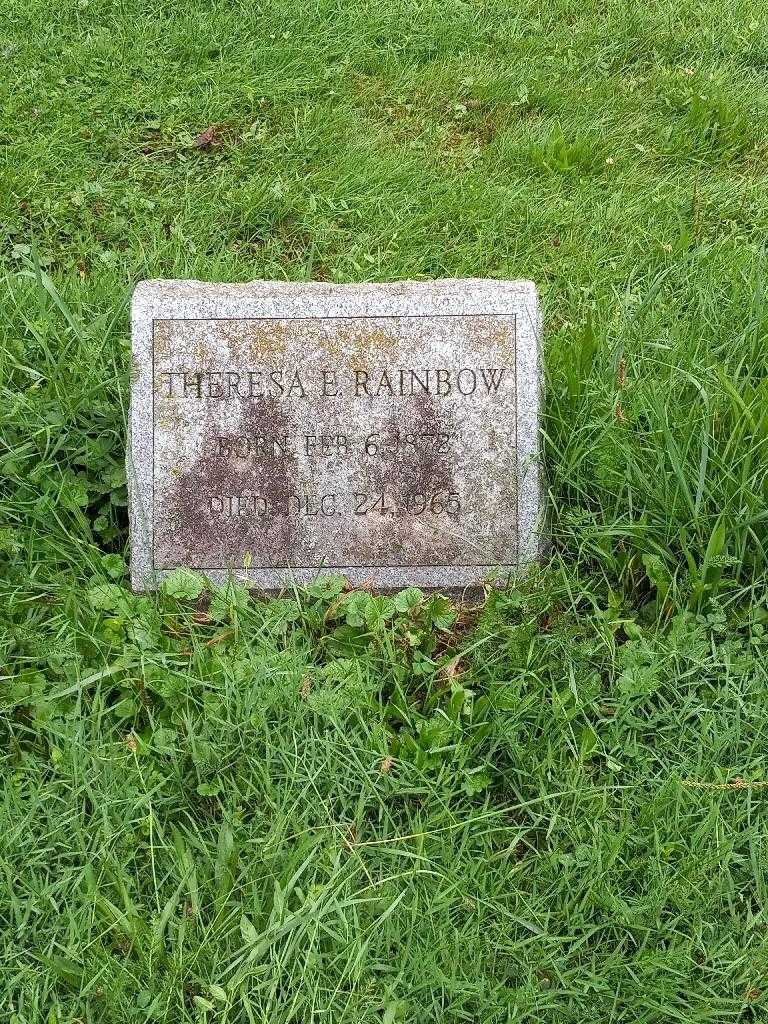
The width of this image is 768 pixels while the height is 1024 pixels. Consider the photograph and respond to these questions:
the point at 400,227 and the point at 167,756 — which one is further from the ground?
the point at 400,227

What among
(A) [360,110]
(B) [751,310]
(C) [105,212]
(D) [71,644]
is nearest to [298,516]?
(D) [71,644]

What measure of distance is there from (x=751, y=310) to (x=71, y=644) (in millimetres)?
2239

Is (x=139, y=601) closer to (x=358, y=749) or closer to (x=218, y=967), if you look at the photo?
(x=358, y=749)

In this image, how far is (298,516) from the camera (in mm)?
2672

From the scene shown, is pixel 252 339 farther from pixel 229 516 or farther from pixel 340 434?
pixel 229 516

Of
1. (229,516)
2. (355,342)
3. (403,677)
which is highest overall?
(355,342)

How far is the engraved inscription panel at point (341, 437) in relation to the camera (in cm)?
267

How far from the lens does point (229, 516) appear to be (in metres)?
2.67

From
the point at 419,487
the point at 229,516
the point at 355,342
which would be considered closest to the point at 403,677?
the point at 419,487

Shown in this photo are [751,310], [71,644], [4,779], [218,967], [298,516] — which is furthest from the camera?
[751,310]

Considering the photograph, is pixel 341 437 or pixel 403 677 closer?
pixel 403 677

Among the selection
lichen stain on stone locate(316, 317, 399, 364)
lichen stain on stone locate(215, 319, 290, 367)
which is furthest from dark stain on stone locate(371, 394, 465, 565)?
lichen stain on stone locate(215, 319, 290, 367)

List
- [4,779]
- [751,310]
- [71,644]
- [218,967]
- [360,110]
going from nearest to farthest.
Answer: [218,967] → [4,779] → [71,644] → [751,310] → [360,110]

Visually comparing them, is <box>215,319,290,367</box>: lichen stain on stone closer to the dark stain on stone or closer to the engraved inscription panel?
the engraved inscription panel
